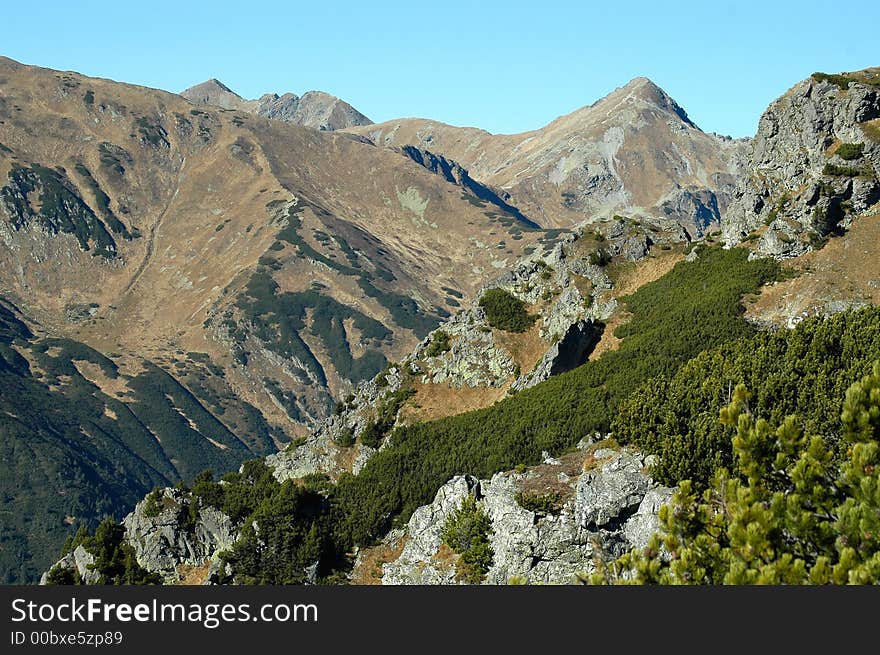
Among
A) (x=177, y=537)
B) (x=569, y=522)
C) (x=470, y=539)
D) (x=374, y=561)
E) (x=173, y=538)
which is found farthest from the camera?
(x=177, y=537)

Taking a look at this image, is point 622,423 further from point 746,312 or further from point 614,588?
point 614,588

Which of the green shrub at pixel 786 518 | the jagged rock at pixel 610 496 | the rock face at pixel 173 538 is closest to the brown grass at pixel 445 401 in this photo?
the rock face at pixel 173 538

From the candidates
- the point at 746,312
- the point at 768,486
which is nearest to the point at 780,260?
the point at 746,312

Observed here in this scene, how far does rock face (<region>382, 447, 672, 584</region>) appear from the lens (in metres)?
47.1

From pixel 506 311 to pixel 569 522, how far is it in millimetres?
52822

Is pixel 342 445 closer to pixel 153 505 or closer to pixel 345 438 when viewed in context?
pixel 345 438

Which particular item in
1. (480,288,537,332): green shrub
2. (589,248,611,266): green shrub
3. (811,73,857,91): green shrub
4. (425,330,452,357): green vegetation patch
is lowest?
(425,330,452,357): green vegetation patch

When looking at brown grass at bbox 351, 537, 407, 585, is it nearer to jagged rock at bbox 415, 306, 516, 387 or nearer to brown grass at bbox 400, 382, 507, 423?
brown grass at bbox 400, 382, 507, 423

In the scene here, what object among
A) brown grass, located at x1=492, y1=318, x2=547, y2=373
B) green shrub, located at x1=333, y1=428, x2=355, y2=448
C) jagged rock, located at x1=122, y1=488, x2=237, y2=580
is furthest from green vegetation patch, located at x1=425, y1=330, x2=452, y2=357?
jagged rock, located at x1=122, y1=488, x2=237, y2=580

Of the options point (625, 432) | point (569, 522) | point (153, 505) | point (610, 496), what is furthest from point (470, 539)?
point (153, 505)

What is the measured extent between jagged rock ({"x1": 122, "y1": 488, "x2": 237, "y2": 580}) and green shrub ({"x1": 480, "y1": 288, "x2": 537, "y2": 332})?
4172 cm

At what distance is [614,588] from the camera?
53.2 feet

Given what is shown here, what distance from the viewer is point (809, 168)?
9069 centimetres

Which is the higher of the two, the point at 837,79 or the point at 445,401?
the point at 837,79
